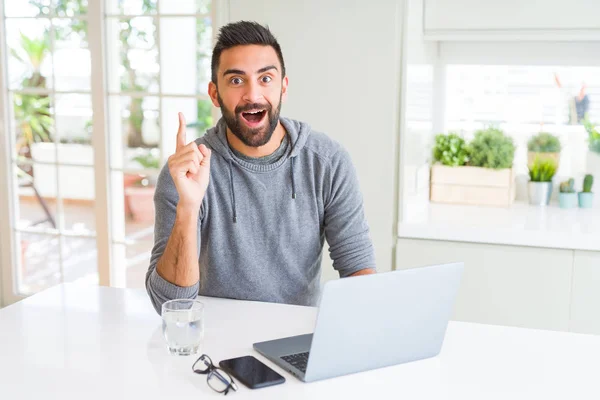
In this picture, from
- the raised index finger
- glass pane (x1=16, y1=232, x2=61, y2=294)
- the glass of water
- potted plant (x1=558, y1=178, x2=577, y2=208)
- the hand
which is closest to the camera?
the glass of water

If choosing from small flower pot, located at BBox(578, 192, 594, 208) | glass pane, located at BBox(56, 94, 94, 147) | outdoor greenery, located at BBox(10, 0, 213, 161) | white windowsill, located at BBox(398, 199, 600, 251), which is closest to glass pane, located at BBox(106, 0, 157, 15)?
outdoor greenery, located at BBox(10, 0, 213, 161)

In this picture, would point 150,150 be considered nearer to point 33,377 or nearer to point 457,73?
point 457,73

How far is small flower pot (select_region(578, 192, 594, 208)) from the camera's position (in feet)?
10.6

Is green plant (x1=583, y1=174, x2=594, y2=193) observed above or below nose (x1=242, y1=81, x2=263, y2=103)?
below

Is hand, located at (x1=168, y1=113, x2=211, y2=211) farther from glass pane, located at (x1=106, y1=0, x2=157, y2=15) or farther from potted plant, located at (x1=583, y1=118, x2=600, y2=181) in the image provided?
potted plant, located at (x1=583, y1=118, x2=600, y2=181)

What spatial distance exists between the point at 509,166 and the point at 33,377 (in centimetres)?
239

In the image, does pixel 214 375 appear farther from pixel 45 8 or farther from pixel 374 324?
pixel 45 8

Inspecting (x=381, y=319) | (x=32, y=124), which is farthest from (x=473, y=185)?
(x=32, y=124)

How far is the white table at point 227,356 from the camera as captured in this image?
1362mm

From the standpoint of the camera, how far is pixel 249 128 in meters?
2.06

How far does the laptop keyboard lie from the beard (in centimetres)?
76

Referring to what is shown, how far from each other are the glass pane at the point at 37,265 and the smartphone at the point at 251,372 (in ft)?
9.26

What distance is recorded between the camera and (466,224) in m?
2.86

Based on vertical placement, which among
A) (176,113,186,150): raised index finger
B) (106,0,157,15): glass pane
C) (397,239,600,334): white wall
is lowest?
(397,239,600,334): white wall
